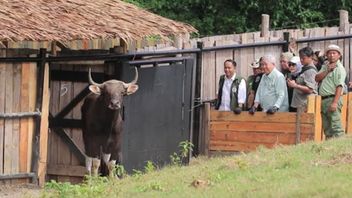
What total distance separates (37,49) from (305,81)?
14.3ft

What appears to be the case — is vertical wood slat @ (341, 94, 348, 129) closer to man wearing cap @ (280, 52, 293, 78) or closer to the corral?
the corral

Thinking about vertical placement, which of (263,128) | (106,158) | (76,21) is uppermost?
(76,21)

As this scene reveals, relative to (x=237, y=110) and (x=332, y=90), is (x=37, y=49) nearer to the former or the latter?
(x=237, y=110)

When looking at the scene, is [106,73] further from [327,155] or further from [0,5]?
[327,155]

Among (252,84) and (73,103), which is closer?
(73,103)

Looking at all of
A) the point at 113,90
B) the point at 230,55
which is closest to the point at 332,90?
the point at 230,55

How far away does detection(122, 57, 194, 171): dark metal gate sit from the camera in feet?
52.4

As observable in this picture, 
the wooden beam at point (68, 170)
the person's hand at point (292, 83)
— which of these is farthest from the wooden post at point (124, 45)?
the person's hand at point (292, 83)

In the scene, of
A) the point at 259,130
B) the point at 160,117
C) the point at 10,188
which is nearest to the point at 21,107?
the point at 10,188

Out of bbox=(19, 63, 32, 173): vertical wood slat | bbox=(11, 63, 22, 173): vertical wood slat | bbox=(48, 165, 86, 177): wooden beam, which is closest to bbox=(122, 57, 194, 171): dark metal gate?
bbox=(48, 165, 86, 177): wooden beam

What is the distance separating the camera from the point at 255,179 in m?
11.1

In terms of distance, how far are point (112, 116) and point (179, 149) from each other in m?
1.72

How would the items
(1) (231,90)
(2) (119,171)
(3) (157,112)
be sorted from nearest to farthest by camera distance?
(2) (119,171) < (3) (157,112) < (1) (231,90)

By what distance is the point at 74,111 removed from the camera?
16.4m
